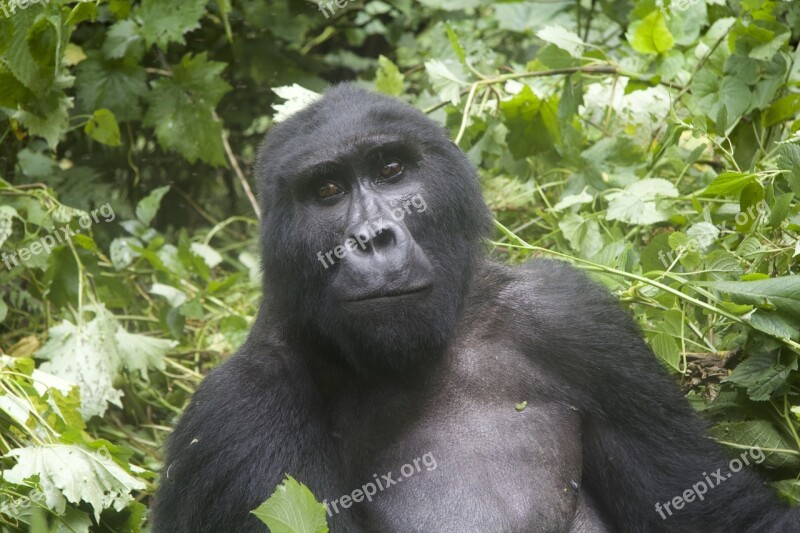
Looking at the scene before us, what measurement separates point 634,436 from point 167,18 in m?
3.51

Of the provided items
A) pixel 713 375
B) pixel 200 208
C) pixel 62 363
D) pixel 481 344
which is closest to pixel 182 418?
pixel 481 344

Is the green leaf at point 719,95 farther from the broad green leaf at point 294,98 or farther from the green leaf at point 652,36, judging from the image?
the broad green leaf at point 294,98

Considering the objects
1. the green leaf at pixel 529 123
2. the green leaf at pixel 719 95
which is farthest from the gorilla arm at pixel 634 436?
the green leaf at pixel 529 123

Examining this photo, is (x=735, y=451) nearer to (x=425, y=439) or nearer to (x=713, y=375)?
(x=713, y=375)

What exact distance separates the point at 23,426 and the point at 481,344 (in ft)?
5.43

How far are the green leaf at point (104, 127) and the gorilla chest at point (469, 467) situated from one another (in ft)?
9.03

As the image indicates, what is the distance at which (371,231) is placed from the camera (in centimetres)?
305

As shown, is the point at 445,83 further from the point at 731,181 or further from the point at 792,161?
the point at 792,161

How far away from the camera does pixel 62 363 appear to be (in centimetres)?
448

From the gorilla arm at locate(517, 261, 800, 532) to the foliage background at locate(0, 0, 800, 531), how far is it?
191 millimetres

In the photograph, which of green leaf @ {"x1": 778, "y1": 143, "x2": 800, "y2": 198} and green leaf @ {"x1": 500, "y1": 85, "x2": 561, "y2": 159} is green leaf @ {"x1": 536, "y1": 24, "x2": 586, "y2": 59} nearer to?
green leaf @ {"x1": 500, "y1": 85, "x2": 561, "y2": 159}

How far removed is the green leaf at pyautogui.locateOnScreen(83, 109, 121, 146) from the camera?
5.25 m

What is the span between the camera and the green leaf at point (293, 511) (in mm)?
2609

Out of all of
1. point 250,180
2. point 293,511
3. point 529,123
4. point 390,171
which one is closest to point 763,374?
point 390,171
